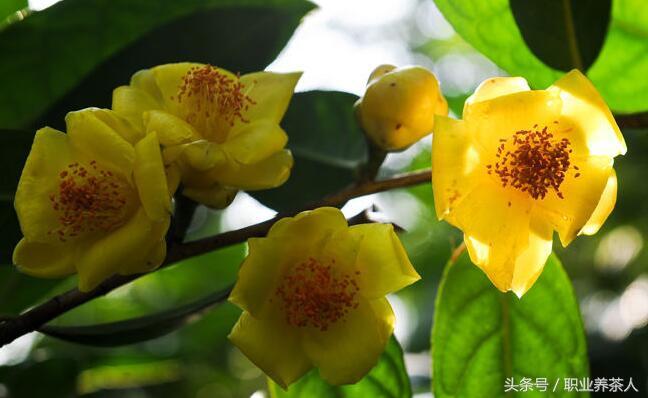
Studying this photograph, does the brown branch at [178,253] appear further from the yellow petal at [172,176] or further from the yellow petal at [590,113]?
the yellow petal at [590,113]

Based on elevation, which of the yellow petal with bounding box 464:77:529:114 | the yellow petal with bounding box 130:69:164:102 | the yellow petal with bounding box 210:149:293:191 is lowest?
the yellow petal with bounding box 210:149:293:191

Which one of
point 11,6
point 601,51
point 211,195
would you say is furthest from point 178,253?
point 601,51

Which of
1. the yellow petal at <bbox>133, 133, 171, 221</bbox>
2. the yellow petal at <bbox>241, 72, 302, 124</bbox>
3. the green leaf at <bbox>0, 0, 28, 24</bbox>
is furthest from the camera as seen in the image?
the green leaf at <bbox>0, 0, 28, 24</bbox>

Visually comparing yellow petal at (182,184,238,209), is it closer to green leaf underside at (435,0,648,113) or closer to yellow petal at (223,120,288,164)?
yellow petal at (223,120,288,164)

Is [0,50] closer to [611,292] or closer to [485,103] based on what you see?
[485,103]

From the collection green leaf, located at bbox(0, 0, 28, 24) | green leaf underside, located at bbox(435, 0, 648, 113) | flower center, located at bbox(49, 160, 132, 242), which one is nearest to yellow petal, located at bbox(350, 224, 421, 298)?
flower center, located at bbox(49, 160, 132, 242)

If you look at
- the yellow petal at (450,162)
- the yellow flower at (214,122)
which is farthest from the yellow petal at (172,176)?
the yellow petal at (450,162)
